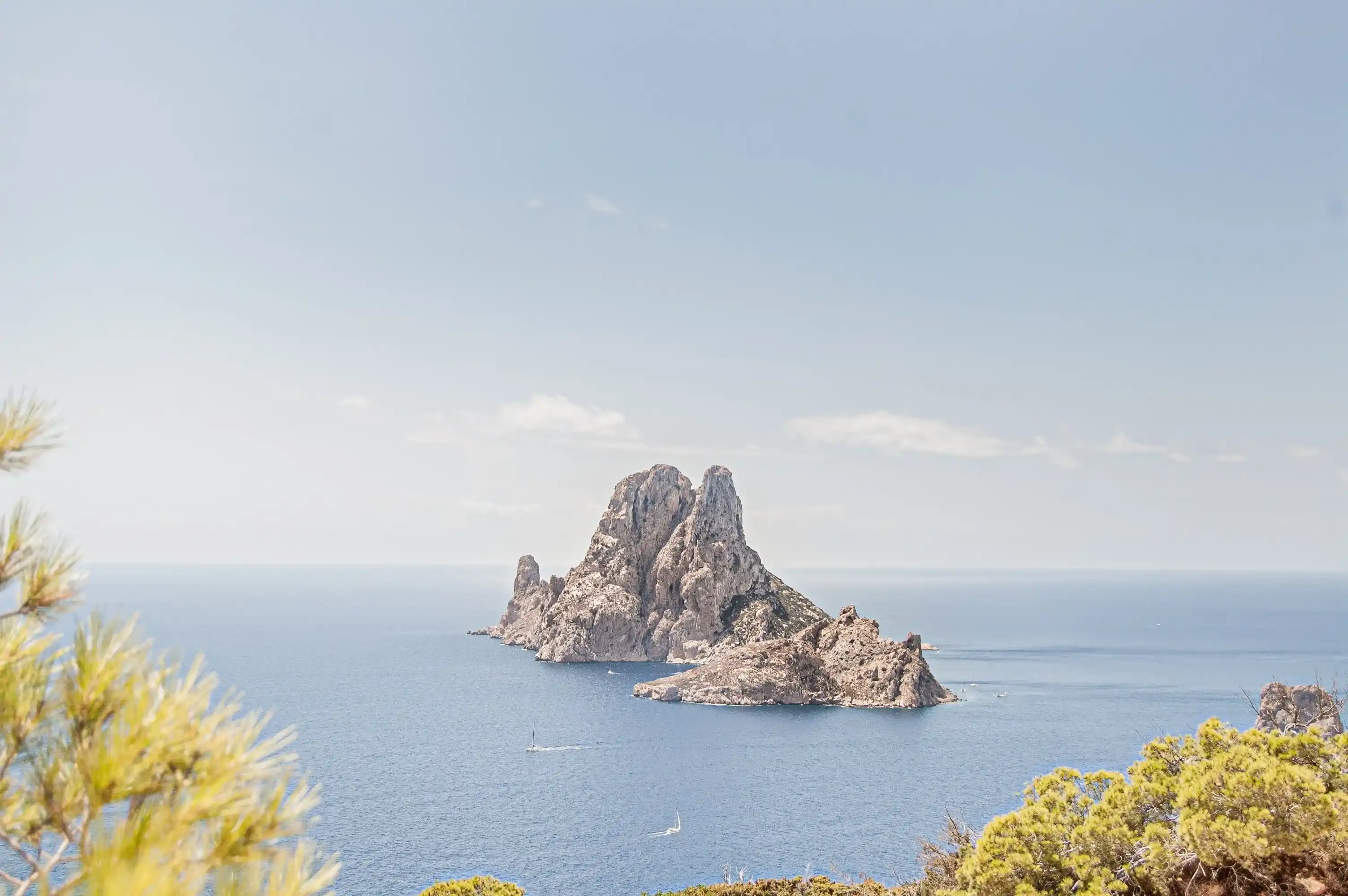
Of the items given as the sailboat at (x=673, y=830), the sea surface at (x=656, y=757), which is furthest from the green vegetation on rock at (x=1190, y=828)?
the sailboat at (x=673, y=830)

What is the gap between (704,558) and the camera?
148500 mm

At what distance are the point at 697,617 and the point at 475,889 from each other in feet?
400

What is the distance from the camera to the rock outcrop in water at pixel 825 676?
106 meters

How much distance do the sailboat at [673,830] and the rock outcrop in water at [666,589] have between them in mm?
72038

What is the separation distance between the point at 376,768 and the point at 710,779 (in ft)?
102

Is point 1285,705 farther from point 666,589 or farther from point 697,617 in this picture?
point 666,589

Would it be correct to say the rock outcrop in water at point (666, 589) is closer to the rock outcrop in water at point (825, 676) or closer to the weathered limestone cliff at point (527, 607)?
the weathered limestone cliff at point (527, 607)

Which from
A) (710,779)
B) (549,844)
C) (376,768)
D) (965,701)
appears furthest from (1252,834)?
(965,701)

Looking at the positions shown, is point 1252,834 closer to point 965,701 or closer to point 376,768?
point 376,768

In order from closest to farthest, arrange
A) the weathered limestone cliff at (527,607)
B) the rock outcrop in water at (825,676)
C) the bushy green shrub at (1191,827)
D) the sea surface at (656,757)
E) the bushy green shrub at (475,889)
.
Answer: the bushy green shrub at (1191,827) → the bushy green shrub at (475,889) → the sea surface at (656,757) → the rock outcrop in water at (825,676) → the weathered limestone cliff at (527,607)

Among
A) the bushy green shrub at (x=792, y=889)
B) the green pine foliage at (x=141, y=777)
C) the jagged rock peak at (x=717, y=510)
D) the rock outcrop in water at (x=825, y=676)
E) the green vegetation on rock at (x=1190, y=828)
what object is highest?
the jagged rock peak at (x=717, y=510)

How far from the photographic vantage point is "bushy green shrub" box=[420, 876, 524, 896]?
23.3 metres

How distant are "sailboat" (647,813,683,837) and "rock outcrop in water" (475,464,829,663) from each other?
72.0 metres

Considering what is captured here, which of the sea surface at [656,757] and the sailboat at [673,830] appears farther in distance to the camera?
the sailboat at [673,830]
